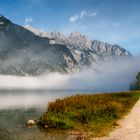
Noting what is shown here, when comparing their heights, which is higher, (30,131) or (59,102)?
(59,102)

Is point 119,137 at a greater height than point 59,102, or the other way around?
point 59,102

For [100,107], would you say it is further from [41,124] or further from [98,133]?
[98,133]

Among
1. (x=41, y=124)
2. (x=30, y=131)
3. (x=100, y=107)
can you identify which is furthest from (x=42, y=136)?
(x=100, y=107)

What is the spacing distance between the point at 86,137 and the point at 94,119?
10999mm

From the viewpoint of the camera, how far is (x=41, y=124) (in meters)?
40.9

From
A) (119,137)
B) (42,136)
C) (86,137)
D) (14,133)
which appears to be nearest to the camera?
(119,137)

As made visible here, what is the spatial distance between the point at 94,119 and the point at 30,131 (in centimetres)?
889

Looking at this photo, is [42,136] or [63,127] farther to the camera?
[63,127]

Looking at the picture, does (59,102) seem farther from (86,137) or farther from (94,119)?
(86,137)

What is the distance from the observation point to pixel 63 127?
38062mm

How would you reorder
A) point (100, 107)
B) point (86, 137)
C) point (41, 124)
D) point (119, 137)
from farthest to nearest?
1. point (100, 107)
2. point (41, 124)
3. point (86, 137)
4. point (119, 137)

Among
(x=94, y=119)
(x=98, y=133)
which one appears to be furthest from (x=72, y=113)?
(x=98, y=133)

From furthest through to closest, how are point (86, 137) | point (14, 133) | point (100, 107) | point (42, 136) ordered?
point (100, 107), point (14, 133), point (42, 136), point (86, 137)

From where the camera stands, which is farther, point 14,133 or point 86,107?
point 86,107
